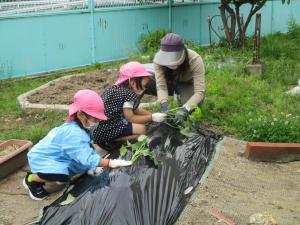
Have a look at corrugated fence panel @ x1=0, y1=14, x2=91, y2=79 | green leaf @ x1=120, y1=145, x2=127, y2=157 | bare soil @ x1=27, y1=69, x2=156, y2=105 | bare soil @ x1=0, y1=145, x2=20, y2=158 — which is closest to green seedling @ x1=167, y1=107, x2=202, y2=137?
green leaf @ x1=120, y1=145, x2=127, y2=157

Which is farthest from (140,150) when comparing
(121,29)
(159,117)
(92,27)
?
Result: (121,29)

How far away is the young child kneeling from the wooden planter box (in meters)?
0.55

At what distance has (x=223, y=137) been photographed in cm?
466

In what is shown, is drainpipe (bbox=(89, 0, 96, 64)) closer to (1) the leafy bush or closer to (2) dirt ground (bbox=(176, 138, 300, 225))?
(1) the leafy bush

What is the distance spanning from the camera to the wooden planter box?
4176 millimetres

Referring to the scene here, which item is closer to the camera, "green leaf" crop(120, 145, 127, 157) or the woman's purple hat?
"green leaf" crop(120, 145, 127, 157)

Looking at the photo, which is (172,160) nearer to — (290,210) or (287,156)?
(290,210)

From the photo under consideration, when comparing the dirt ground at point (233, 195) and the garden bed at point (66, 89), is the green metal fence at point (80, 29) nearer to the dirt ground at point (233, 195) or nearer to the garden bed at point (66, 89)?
the garden bed at point (66, 89)

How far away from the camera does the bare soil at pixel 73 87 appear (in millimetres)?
6336

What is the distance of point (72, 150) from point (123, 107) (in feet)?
2.85

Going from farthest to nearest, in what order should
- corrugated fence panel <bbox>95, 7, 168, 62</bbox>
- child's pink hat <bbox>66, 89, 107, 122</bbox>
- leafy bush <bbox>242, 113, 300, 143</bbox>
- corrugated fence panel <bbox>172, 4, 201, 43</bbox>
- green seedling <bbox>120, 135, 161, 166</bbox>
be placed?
corrugated fence panel <bbox>172, 4, 201, 43</bbox> < corrugated fence panel <bbox>95, 7, 168, 62</bbox> < leafy bush <bbox>242, 113, 300, 143</bbox> < green seedling <bbox>120, 135, 161, 166</bbox> < child's pink hat <bbox>66, 89, 107, 122</bbox>

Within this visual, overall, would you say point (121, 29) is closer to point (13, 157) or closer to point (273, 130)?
point (273, 130)

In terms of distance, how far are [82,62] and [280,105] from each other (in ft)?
15.4

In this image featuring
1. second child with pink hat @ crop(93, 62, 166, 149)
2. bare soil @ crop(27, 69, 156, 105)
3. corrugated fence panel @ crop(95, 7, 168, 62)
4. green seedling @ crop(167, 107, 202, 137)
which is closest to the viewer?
second child with pink hat @ crop(93, 62, 166, 149)
